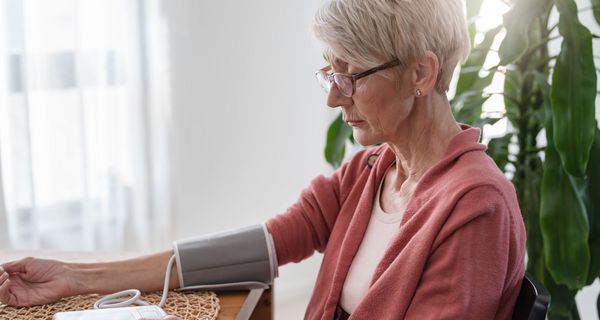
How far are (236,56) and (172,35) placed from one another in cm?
31

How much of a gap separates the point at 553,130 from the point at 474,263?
802 millimetres

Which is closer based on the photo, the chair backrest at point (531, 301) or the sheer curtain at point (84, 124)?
the chair backrest at point (531, 301)

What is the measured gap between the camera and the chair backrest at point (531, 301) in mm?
1184

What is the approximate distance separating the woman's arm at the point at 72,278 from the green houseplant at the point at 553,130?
970mm

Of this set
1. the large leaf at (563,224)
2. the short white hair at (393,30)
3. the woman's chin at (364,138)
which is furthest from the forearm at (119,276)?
the large leaf at (563,224)

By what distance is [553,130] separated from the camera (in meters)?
1.97

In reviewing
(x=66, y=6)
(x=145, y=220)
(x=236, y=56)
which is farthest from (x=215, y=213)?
(x=66, y=6)

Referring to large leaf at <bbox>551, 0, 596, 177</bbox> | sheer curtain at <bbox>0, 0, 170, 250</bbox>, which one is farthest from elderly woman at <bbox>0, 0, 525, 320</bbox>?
sheer curtain at <bbox>0, 0, 170, 250</bbox>

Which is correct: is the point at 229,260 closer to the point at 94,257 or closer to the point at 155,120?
the point at 94,257

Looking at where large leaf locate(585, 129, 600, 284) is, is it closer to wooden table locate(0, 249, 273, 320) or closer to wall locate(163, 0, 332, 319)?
wooden table locate(0, 249, 273, 320)

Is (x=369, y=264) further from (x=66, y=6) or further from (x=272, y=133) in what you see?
(x=272, y=133)

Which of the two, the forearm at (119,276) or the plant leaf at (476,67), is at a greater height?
the plant leaf at (476,67)

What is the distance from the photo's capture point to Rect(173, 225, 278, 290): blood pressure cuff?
5.29ft

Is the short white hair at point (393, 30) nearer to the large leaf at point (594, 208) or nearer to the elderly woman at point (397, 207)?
the elderly woman at point (397, 207)
